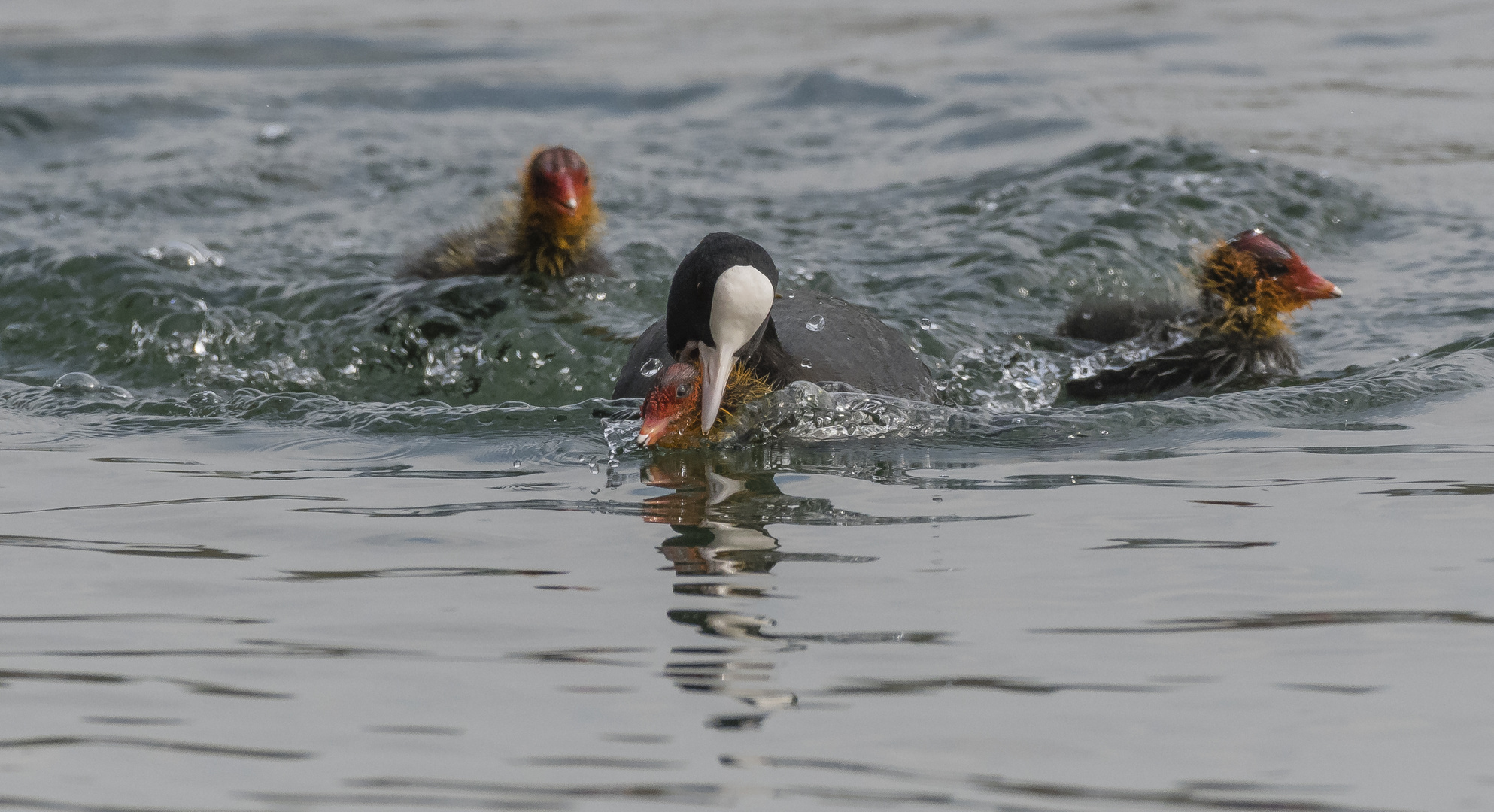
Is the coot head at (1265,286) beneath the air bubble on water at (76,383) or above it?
above

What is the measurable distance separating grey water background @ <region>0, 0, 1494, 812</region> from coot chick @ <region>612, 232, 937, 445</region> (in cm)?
15

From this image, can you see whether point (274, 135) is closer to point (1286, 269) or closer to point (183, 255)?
point (183, 255)

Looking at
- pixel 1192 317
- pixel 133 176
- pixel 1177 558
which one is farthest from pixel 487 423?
pixel 133 176

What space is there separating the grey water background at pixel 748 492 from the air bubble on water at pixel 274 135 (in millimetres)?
61

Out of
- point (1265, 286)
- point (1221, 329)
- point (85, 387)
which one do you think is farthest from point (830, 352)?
point (85, 387)

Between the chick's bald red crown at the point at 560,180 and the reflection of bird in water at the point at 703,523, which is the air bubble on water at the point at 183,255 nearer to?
the chick's bald red crown at the point at 560,180

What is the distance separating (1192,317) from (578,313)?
93.8 inches

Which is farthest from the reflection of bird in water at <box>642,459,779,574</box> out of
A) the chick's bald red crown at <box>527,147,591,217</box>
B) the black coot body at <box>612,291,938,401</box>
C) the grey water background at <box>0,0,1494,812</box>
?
the chick's bald red crown at <box>527,147,591,217</box>

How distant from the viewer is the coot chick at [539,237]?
22.3 feet

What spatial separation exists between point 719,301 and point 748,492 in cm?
50

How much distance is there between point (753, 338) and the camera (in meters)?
4.57

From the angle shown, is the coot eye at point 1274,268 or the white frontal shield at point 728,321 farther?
the coot eye at point 1274,268

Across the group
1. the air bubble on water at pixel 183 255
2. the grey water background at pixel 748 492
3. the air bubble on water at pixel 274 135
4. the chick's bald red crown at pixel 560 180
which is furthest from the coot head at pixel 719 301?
the air bubble on water at pixel 274 135

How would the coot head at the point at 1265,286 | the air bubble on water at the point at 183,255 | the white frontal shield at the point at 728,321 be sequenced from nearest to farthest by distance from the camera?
Result: 1. the white frontal shield at the point at 728,321
2. the coot head at the point at 1265,286
3. the air bubble on water at the point at 183,255
